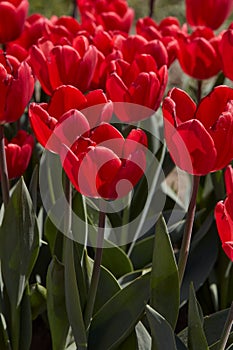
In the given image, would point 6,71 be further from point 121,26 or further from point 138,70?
point 121,26

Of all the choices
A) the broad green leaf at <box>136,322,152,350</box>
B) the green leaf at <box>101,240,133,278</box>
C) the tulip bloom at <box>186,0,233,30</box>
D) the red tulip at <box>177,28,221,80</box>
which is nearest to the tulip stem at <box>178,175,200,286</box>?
the broad green leaf at <box>136,322,152,350</box>

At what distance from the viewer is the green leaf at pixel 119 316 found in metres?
1.13

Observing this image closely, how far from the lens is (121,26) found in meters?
1.90

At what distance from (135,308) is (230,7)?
3.43ft

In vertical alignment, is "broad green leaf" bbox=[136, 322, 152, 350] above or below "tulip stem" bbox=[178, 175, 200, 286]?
below

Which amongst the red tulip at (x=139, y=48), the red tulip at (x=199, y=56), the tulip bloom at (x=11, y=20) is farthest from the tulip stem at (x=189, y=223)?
the tulip bloom at (x=11, y=20)

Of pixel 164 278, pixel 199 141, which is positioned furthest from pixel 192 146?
pixel 164 278

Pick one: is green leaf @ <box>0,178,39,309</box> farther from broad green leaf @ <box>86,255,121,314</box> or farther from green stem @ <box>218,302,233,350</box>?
green stem @ <box>218,302,233,350</box>

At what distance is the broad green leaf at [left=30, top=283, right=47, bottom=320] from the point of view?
130cm

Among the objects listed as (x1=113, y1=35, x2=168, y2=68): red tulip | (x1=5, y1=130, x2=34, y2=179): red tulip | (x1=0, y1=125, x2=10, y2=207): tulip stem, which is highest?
(x1=113, y1=35, x2=168, y2=68): red tulip

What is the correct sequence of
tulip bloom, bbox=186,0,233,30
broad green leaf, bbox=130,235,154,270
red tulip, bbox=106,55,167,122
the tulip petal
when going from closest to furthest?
the tulip petal → red tulip, bbox=106,55,167,122 → broad green leaf, bbox=130,235,154,270 → tulip bloom, bbox=186,0,233,30

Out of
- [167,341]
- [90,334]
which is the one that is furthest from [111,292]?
[167,341]

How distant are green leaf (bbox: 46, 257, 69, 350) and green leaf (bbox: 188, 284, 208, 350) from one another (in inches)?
8.7

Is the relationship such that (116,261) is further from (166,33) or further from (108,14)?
(108,14)
